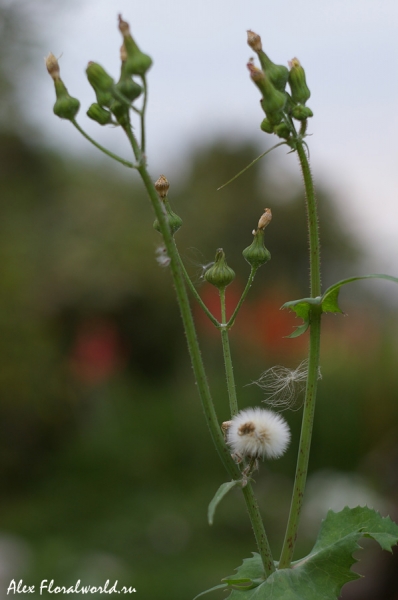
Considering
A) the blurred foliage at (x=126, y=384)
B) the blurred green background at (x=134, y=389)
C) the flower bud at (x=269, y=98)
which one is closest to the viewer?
the flower bud at (x=269, y=98)

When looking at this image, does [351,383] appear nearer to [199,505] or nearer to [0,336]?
[199,505]

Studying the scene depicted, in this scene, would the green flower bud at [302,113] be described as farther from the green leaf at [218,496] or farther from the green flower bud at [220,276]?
the green leaf at [218,496]

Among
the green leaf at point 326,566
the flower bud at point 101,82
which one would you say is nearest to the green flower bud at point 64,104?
the flower bud at point 101,82

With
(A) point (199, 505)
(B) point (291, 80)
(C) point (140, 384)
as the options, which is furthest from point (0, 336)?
(B) point (291, 80)

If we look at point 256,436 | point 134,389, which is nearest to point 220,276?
point 256,436

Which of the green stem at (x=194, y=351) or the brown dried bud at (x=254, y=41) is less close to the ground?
the brown dried bud at (x=254, y=41)

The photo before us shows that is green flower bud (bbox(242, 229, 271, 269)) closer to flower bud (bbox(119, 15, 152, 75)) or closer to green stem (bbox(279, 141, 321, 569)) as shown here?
green stem (bbox(279, 141, 321, 569))

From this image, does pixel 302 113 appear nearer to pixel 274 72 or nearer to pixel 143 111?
pixel 274 72
